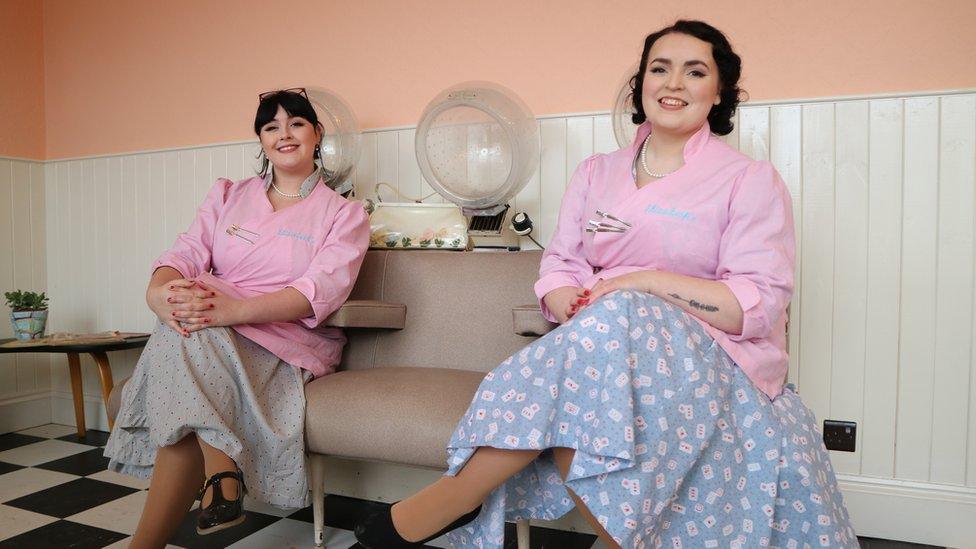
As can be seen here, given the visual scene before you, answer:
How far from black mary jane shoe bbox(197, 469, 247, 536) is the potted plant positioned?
1758 millimetres

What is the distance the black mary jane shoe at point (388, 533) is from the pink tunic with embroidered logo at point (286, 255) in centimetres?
62

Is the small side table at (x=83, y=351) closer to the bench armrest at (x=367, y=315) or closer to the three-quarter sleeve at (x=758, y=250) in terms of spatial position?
the bench armrest at (x=367, y=315)

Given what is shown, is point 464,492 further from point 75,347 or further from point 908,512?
point 75,347

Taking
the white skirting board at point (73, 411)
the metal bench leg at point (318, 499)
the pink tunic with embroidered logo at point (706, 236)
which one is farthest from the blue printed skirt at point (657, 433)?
the white skirting board at point (73, 411)

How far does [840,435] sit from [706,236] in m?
0.91

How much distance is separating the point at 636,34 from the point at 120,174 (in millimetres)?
2334

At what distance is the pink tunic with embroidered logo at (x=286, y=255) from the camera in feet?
6.35

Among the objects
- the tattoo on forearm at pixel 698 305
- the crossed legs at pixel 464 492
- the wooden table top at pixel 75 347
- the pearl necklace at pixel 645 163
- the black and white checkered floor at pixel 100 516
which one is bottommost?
the black and white checkered floor at pixel 100 516

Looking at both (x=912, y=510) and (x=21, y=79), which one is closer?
(x=912, y=510)

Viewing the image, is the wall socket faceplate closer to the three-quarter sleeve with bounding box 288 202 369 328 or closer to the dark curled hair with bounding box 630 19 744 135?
the dark curled hair with bounding box 630 19 744 135

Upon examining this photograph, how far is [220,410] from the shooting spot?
1687 mm

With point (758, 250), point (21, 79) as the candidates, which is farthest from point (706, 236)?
point (21, 79)

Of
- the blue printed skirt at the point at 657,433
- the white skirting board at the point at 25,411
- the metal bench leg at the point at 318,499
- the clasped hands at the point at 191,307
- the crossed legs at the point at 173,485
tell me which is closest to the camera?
the blue printed skirt at the point at 657,433

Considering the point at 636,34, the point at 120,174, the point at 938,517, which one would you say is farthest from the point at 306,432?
the point at 120,174
